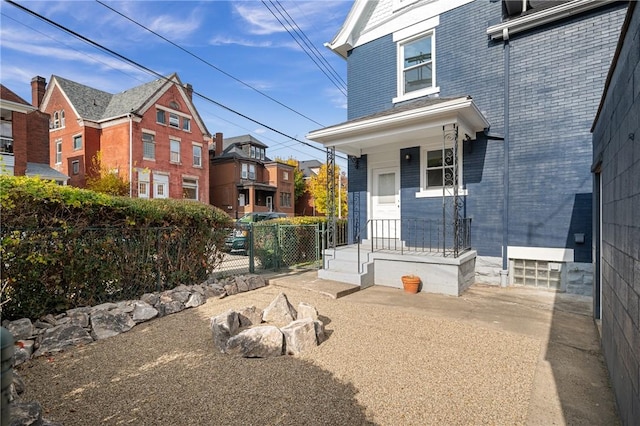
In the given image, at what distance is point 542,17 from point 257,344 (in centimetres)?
835

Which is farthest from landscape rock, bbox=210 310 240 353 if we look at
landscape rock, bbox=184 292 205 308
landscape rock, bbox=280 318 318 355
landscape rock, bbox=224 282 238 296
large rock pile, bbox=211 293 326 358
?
landscape rock, bbox=224 282 238 296

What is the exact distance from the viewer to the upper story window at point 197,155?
25891 millimetres

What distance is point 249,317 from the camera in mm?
4551

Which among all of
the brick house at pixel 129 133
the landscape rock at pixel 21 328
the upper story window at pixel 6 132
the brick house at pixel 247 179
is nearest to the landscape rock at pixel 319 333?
the landscape rock at pixel 21 328

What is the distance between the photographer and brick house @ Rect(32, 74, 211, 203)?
859 inches

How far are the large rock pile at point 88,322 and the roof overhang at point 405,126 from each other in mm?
4712

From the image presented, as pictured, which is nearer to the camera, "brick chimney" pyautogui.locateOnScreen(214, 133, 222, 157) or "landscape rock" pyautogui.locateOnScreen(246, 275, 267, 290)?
"landscape rock" pyautogui.locateOnScreen(246, 275, 267, 290)

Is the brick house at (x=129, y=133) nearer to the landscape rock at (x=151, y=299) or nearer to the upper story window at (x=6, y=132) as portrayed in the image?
the upper story window at (x=6, y=132)

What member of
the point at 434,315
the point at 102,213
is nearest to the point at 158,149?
the point at 102,213

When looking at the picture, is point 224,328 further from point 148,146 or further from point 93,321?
point 148,146

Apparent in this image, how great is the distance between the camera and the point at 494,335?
4.26 metres

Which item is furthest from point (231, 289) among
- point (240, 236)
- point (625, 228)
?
point (625, 228)

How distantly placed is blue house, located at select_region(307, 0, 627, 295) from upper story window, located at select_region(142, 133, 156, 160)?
1860cm

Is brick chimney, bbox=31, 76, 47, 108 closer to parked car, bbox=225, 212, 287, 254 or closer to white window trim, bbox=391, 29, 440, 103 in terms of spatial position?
parked car, bbox=225, 212, 287, 254
